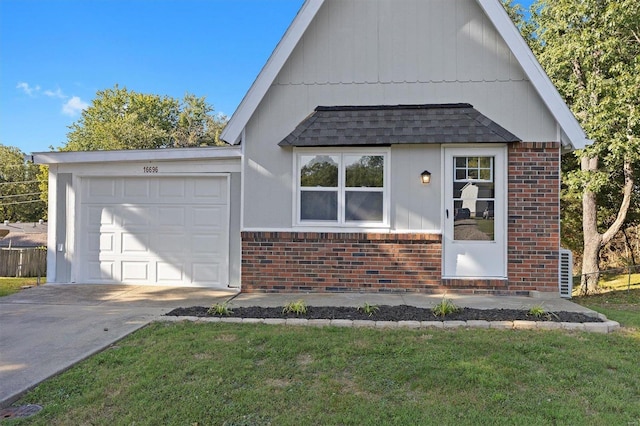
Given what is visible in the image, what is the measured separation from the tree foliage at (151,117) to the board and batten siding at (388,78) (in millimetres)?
28356

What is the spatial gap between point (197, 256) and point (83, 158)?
321cm

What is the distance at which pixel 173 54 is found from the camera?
97.9 ft

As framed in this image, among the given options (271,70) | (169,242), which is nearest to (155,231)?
(169,242)

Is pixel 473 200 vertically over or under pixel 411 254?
over

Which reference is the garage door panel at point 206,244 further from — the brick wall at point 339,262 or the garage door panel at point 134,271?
the garage door panel at point 134,271

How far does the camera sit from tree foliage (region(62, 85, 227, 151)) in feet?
116

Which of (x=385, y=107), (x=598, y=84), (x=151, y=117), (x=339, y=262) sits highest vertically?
(x=151, y=117)

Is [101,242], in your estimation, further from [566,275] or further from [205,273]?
[566,275]

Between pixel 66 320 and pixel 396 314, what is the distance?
476cm

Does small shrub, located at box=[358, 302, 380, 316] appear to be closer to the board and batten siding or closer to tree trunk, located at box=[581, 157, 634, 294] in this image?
the board and batten siding

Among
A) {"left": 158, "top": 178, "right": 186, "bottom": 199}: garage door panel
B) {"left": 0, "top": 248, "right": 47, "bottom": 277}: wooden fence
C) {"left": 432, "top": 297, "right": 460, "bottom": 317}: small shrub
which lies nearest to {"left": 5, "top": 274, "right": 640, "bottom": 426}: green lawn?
{"left": 432, "top": 297, "right": 460, "bottom": 317}: small shrub

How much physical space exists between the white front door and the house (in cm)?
2

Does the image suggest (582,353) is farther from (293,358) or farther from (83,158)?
(83,158)

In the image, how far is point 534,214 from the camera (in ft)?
22.9
